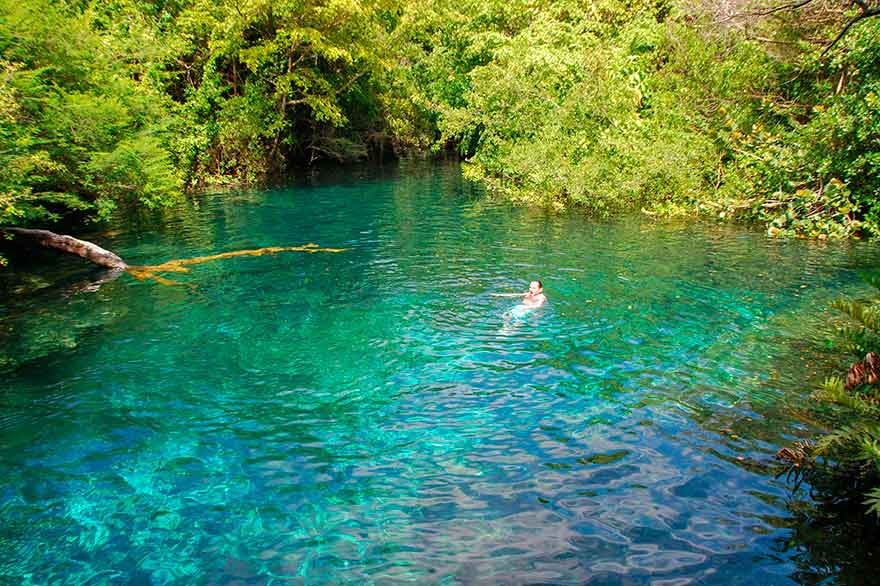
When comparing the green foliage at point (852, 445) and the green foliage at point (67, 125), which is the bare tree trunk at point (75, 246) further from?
the green foliage at point (852, 445)

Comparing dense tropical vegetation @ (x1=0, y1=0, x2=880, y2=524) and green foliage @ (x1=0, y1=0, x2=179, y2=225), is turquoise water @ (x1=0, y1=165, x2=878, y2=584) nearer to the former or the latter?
dense tropical vegetation @ (x1=0, y1=0, x2=880, y2=524)

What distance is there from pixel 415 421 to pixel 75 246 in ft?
38.2

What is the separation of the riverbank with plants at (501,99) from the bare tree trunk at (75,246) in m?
0.66

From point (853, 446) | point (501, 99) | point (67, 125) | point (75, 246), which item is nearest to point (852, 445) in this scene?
point (853, 446)

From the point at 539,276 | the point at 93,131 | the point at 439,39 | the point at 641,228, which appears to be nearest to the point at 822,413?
the point at 539,276

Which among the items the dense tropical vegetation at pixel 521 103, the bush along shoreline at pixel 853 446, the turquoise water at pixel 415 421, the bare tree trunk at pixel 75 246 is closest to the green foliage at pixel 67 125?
Result: the dense tropical vegetation at pixel 521 103

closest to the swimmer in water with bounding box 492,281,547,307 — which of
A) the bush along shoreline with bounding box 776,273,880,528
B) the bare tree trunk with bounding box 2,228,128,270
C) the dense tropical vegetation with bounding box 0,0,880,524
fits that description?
the dense tropical vegetation with bounding box 0,0,880,524

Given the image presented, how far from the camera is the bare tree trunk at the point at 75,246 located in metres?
14.6

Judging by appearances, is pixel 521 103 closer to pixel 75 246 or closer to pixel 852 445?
pixel 75 246

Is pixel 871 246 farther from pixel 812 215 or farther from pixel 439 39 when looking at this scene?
pixel 439 39

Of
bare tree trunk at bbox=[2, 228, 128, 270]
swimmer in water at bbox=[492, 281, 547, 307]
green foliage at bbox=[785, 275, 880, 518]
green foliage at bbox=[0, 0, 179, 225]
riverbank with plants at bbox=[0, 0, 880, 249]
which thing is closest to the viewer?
green foliage at bbox=[785, 275, 880, 518]

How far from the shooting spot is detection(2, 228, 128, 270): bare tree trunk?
14609mm

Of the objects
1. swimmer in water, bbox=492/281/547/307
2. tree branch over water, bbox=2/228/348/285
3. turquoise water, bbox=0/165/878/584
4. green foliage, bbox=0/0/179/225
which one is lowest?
turquoise water, bbox=0/165/878/584

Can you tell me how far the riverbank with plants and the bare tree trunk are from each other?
26.0 inches
